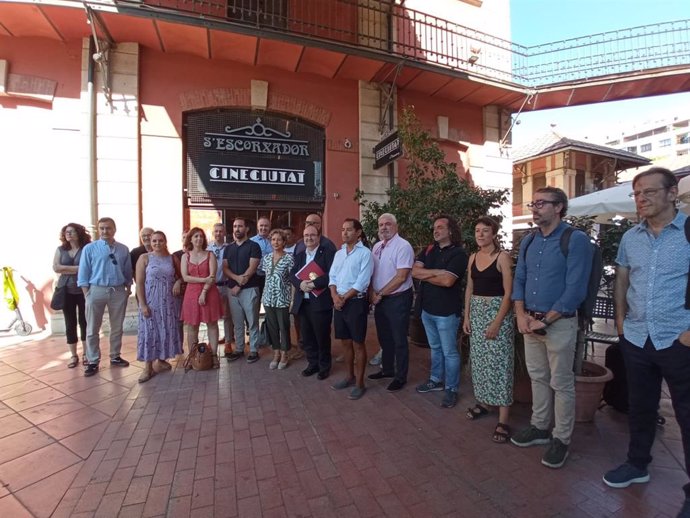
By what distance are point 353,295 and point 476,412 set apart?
64.8 inches

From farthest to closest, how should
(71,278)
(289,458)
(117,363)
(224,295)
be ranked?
(224,295) < (117,363) < (71,278) < (289,458)

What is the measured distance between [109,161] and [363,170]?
5.10 m

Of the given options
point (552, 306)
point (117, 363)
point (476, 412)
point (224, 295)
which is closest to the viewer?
point (552, 306)

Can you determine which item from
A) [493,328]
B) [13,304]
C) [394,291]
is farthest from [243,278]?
[13,304]

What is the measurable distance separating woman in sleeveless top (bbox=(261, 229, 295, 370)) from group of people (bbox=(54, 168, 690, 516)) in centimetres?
2

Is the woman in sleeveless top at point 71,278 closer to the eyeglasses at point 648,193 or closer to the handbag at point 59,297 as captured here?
the handbag at point 59,297

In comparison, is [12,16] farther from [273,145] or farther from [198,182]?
[273,145]

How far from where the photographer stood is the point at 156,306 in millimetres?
4613

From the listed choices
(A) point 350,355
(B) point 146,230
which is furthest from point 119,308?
(A) point 350,355

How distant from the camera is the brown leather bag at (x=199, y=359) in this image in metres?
4.83

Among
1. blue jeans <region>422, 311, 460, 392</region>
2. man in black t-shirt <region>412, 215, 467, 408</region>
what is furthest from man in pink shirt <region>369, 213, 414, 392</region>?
blue jeans <region>422, 311, 460, 392</region>

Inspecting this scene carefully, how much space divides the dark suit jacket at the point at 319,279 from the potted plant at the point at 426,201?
4.87 feet

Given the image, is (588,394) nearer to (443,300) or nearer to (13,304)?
(443,300)

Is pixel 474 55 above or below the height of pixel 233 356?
above
